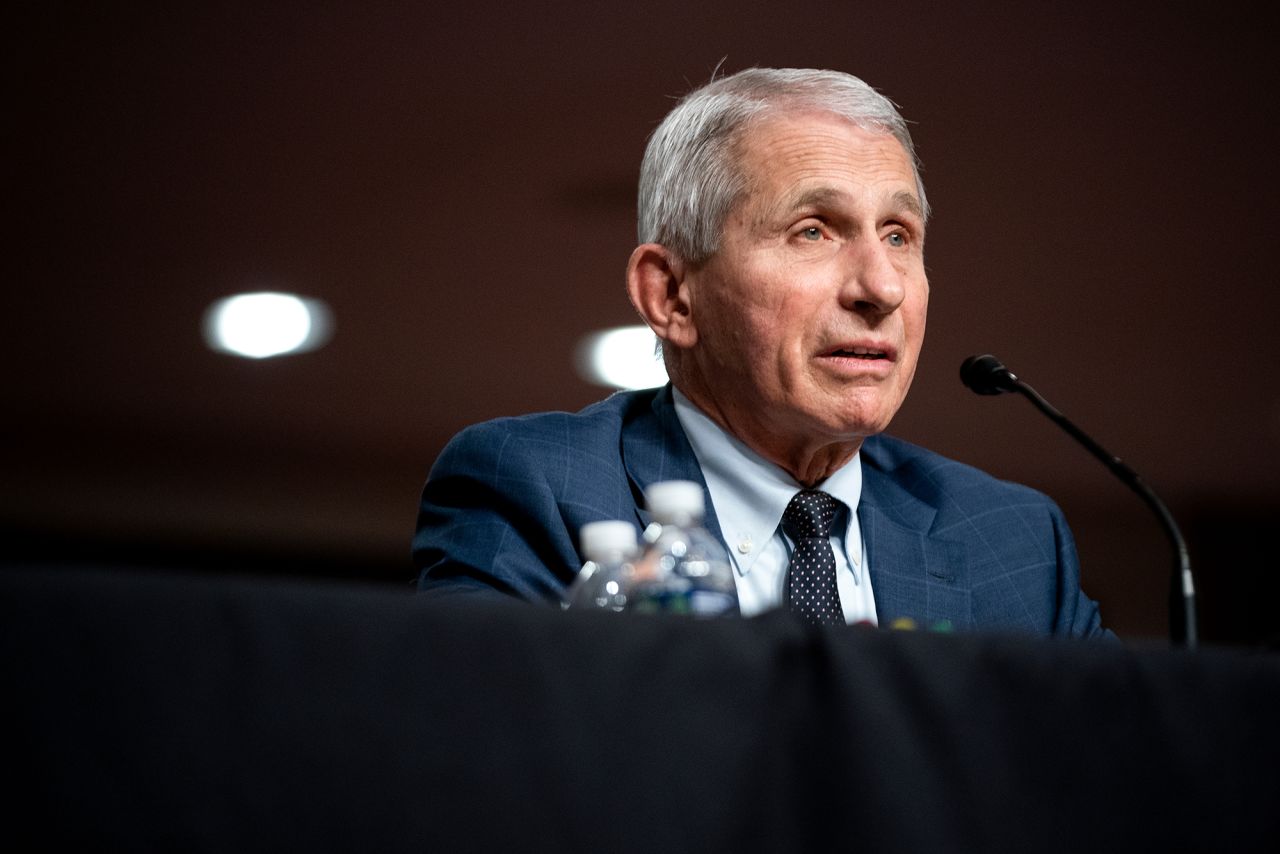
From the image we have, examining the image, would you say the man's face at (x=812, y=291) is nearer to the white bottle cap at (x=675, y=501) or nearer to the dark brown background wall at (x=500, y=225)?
the white bottle cap at (x=675, y=501)

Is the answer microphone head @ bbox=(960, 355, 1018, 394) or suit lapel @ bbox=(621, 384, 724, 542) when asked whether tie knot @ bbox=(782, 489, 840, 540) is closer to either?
suit lapel @ bbox=(621, 384, 724, 542)

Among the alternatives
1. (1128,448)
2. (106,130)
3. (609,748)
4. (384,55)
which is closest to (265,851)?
(609,748)

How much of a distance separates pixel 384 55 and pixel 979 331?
2.44 metres

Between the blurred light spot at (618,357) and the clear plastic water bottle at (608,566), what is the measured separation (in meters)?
4.09

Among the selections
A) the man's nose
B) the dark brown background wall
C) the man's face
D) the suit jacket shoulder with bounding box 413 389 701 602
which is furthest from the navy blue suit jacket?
the dark brown background wall

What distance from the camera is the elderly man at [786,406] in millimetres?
1357

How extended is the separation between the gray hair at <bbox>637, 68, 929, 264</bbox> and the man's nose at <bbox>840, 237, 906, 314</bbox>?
0.47ft

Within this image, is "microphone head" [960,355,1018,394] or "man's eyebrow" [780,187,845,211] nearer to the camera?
"microphone head" [960,355,1018,394]

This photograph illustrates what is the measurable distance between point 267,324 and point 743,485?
12.5ft

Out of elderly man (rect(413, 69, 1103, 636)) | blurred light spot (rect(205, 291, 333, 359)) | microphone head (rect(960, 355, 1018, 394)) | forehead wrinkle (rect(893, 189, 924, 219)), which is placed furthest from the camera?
blurred light spot (rect(205, 291, 333, 359))

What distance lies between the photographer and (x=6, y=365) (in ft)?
16.7

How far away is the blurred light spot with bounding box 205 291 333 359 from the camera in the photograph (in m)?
4.82

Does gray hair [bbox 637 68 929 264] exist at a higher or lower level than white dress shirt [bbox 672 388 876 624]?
higher

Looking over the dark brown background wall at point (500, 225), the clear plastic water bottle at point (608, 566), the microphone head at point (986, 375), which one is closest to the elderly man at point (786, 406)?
the microphone head at point (986, 375)
